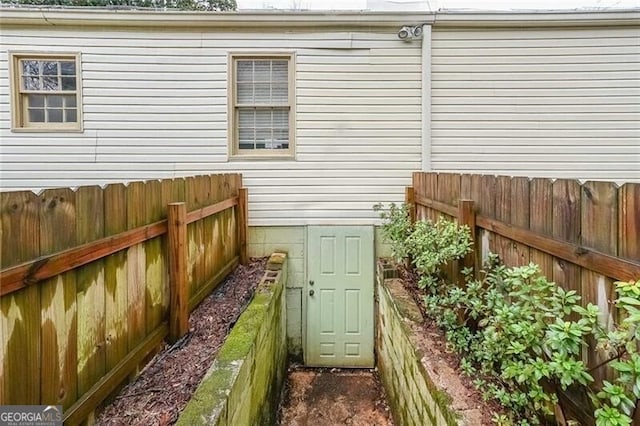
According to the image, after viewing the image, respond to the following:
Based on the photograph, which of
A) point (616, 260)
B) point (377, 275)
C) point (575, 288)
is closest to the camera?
point (616, 260)

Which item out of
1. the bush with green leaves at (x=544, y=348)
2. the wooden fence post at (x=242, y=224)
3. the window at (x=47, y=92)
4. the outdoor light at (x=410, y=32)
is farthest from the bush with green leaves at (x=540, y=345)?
the window at (x=47, y=92)

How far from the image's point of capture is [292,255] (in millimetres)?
5664

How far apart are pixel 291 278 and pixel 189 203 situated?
2.65 m

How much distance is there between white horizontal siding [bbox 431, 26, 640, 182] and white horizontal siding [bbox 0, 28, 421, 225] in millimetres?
549

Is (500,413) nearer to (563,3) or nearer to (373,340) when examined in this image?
(373,340)

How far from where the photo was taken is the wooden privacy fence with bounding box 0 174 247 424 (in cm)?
145

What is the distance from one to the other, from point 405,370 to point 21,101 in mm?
6312

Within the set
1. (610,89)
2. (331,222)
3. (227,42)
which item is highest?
(227,42)

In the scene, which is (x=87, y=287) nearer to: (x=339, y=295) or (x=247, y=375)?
(x=247, y=375)

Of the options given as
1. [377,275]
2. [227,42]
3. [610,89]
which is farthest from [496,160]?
[227,42]

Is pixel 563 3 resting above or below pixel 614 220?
above

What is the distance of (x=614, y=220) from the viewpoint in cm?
149

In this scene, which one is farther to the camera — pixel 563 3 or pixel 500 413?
pixel 563 3

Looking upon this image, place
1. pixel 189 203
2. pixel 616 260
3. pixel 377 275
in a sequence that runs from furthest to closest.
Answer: pixel 377 275 < pixel 189 203 < pixel 616 260
